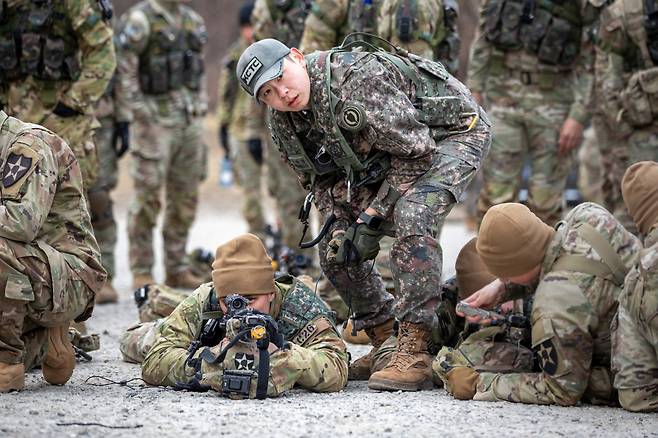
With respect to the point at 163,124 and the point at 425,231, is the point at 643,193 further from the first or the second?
the point at 163,124

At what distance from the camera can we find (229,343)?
5441 mm

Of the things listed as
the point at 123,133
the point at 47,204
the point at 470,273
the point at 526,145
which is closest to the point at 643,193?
the point at 470,273

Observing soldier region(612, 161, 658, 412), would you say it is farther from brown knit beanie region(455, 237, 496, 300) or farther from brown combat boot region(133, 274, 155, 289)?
brown combat boot region(133, 274, 155, 289)

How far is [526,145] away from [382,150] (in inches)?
128

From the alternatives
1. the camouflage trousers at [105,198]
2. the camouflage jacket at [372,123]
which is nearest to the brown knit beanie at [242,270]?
the camouflage jacket at [372,123]

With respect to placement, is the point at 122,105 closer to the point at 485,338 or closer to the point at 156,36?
the point at 156,36

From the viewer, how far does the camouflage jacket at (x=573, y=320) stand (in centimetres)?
524

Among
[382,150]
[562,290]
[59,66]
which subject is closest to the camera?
[562,290]

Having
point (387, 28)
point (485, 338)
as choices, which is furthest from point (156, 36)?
point (485, 338)

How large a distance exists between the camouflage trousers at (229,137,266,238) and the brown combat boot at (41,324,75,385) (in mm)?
6830

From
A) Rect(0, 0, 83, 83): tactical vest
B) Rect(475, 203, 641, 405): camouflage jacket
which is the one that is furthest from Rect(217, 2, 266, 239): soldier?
Rect(475, 203, 641, 405): camouflage jacket

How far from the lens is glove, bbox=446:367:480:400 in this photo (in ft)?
18.3

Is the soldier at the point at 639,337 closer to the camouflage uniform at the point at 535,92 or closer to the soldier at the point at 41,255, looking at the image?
the soldier at the point at 41,255

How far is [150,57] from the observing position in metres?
10.4
